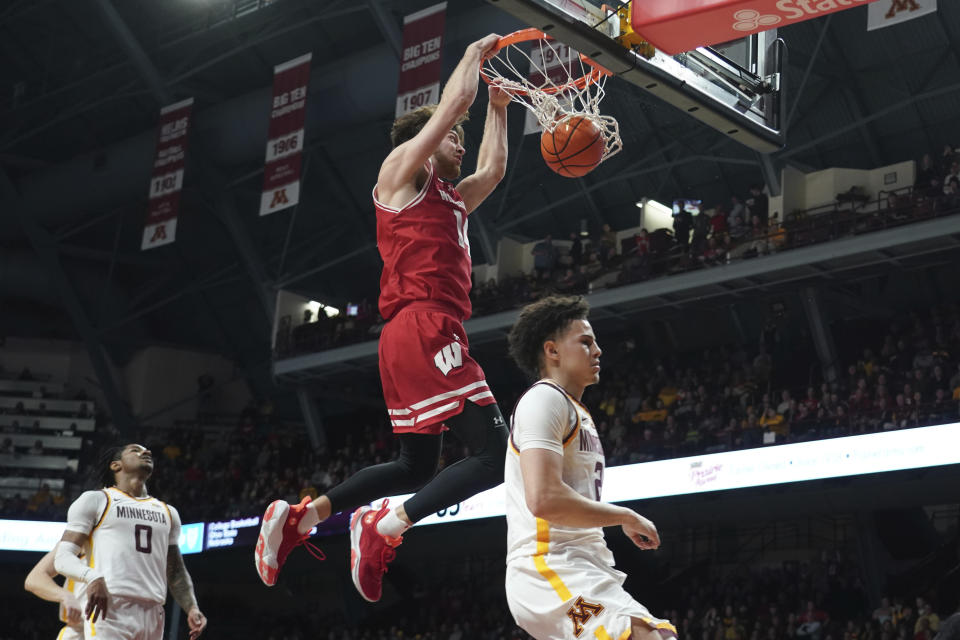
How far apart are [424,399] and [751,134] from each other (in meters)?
3.62

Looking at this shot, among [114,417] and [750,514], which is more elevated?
[114,417]

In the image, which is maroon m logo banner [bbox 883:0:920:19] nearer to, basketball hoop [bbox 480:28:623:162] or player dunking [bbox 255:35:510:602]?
basketball hoop [bbox 480:28:623:162]

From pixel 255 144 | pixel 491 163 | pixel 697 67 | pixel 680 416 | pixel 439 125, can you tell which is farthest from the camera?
pixel 255 144

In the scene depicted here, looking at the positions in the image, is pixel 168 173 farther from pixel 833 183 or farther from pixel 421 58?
pixel 833 183

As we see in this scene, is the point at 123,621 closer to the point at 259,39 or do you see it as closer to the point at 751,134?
the point at 751,134

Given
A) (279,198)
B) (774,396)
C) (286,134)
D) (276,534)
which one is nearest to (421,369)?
(276,534)

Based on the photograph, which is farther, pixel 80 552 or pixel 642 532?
pixel 80 552

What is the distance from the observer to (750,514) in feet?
66.6

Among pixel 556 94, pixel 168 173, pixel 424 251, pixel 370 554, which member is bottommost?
pixel 370 554

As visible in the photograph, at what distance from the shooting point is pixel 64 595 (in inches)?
249

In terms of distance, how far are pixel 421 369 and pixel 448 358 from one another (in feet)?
0.41

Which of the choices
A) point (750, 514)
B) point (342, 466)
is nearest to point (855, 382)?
point (750, 514)

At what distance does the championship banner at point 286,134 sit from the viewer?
2377 cm

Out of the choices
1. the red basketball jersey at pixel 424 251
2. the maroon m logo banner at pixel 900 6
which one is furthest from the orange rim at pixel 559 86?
the maroon m logo banner at pixel 900 6
